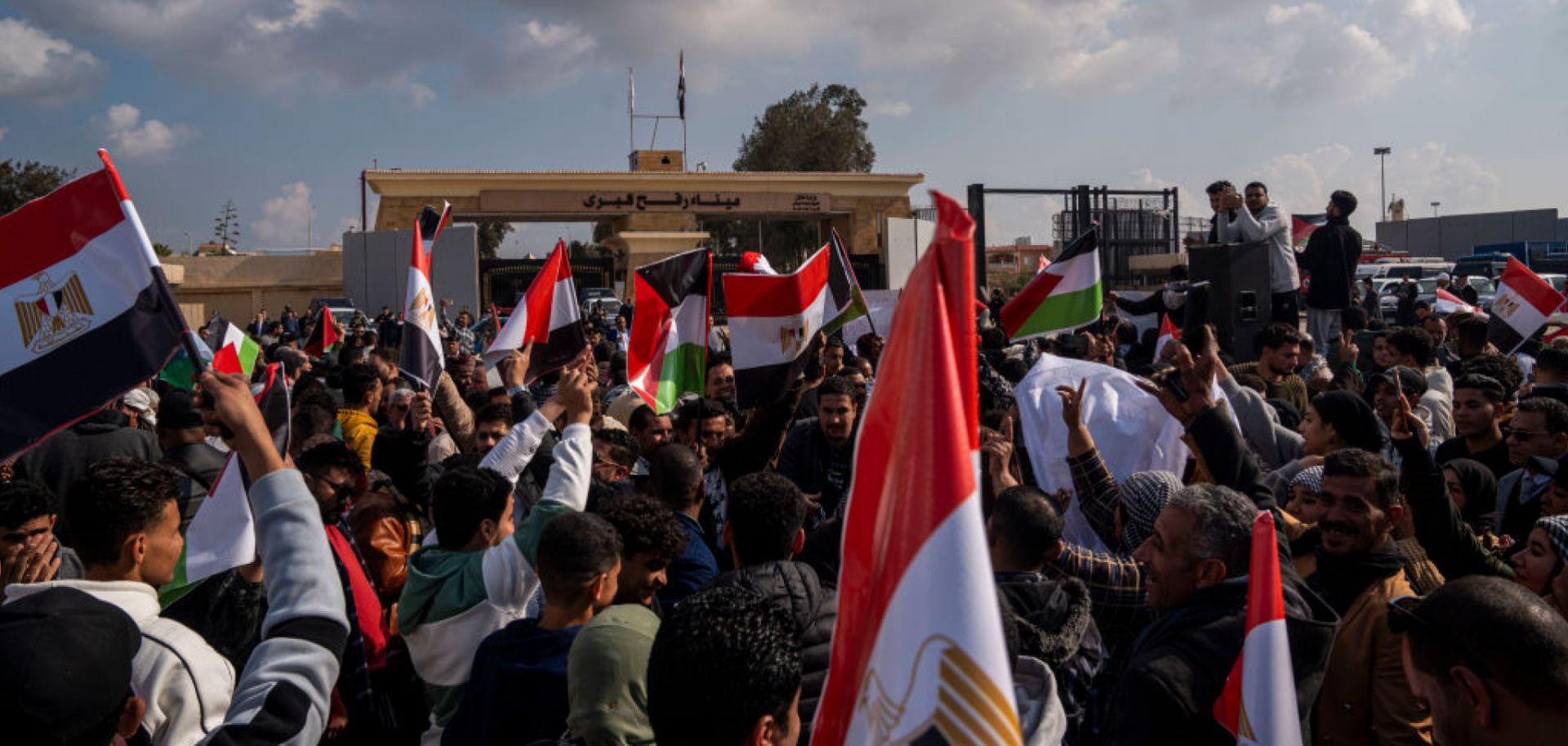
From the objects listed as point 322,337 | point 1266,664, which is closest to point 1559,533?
point 1266,664

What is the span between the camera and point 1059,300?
8.73 metres

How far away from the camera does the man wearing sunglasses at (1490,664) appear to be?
86.7 inches

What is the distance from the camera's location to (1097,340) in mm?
9234

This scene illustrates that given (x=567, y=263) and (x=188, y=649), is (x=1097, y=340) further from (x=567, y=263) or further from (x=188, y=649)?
(x=188, y=649)

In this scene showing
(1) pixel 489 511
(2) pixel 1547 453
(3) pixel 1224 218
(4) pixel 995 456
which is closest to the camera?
(1) pixel 489 511

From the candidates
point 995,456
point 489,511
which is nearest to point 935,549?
point 489,511

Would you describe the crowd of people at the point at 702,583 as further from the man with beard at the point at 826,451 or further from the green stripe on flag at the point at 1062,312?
the green stripe on flag at the point at 1062,312

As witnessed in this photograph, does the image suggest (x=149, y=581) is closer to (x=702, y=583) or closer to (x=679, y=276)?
(x=702, y=583)

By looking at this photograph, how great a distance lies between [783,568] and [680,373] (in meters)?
3.92

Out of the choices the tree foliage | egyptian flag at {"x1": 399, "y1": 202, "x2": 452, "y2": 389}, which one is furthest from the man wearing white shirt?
the tree foliage

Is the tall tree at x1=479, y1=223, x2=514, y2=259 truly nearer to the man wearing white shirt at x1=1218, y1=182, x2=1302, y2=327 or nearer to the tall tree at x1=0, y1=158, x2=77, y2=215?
the tall tree at x1=0, y1=158, x2=77, y2=215

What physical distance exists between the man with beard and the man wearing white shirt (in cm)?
547

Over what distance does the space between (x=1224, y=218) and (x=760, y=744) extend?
9.36 meters

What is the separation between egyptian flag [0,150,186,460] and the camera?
3.79 metres
